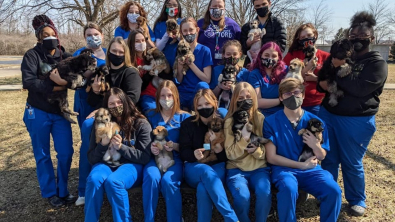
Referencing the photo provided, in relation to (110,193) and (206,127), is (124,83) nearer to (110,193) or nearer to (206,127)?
(206,127)

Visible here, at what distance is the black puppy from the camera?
11.3 feet

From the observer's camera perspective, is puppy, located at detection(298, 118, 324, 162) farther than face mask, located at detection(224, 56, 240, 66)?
No

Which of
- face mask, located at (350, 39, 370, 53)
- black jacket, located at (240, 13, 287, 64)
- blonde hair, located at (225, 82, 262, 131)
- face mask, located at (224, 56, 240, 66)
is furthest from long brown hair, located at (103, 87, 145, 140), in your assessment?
face mask, located at (350, 39, 370, 53)

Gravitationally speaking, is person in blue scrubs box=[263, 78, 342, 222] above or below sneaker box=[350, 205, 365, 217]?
above

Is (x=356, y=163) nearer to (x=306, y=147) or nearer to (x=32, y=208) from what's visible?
(x=306, y=147)

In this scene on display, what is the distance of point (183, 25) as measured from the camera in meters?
4.32

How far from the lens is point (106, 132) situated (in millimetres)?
3305

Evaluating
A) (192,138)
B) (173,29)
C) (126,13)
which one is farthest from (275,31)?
(126,13)

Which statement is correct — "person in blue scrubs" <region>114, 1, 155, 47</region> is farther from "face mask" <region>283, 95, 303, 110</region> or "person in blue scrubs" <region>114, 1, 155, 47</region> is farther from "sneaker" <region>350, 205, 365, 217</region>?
"sneaker" <region>350, 205, 365, 217</region>

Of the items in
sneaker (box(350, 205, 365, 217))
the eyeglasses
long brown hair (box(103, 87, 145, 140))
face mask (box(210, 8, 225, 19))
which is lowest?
sneaker (box(350, 205, 365, 217))

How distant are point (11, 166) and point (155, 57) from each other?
3558 mm

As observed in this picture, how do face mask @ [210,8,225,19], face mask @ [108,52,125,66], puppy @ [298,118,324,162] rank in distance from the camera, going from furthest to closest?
face mask @ [210,8,225,19] → face mask @ [108,52,125,66] → puppy @ [298,118,324,162]

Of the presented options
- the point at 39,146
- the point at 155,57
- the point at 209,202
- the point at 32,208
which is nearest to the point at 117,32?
the point at 155,57

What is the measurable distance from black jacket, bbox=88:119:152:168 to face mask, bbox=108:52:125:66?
3.16 ft
